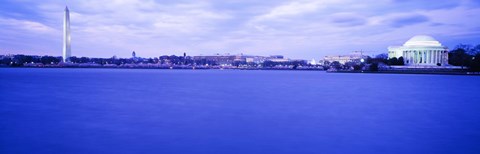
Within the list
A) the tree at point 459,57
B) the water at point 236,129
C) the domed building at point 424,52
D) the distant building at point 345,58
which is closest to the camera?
the water at point 236,129

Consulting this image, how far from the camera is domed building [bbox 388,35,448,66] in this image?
90.1 metres

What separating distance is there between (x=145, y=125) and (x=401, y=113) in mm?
9848

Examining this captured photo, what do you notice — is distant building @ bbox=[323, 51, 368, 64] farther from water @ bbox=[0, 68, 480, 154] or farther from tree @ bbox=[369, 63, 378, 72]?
water @ bbox=[0, 68, 480, 154]

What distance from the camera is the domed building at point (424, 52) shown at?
90062mm

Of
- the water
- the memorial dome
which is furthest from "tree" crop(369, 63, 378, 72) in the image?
the water

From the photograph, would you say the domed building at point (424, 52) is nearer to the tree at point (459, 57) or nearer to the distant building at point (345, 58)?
the tree at point (459, 57)

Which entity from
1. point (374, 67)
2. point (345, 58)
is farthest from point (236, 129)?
point (345, 58)

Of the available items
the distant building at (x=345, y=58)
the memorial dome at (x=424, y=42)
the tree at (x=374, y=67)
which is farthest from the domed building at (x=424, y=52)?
the distant building at (x=345, y=58)

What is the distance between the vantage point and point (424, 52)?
91312 mm

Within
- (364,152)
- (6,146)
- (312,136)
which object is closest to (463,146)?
(364,152)

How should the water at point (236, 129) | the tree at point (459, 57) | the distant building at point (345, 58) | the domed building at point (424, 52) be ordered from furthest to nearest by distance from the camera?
the distant building at point (345, 58) < the domed building at point (424, 52) < the tree at point (459, 57) < the water at point (236, 129)

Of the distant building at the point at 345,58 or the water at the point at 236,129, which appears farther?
the distant building at the point at 345,58

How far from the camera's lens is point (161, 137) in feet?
35.7

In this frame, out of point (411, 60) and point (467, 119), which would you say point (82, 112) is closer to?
point (467, 119)
